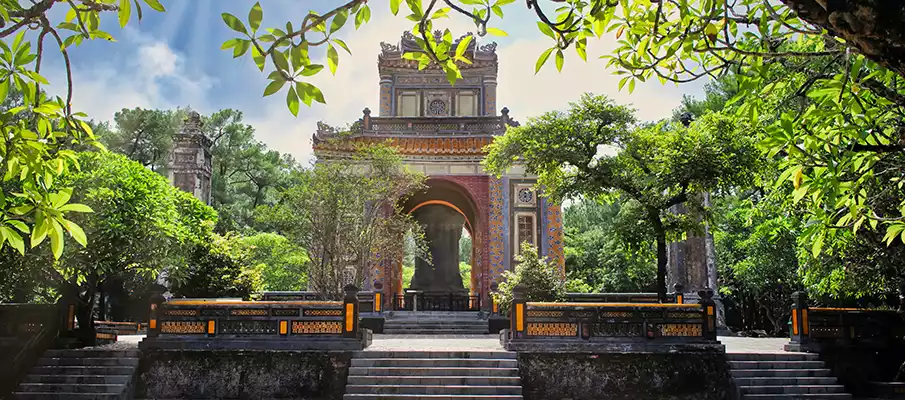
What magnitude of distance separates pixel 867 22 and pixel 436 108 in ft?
66.2

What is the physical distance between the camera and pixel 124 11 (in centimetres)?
294

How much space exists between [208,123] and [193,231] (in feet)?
65.9

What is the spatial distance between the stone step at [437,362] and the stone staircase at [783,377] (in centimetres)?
363

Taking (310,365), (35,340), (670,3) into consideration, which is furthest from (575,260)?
(670,3)

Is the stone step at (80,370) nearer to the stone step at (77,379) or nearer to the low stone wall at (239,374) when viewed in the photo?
the stone step at (77,379)

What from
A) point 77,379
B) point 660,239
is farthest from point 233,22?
point 660,239

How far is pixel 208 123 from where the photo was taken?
104ft

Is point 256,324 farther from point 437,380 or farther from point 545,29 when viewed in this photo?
point 545,29

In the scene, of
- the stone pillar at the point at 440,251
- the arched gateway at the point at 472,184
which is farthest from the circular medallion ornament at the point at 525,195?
the stone pillar at the point at 440,251

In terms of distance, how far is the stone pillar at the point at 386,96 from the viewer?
2212 centimetres

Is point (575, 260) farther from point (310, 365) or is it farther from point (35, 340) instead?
point (35, 340)

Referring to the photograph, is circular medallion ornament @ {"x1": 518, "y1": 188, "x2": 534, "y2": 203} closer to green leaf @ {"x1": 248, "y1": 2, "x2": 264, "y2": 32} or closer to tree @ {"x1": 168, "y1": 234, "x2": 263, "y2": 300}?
tree @ {"x1": 168, "y1": 234, "x2": 263, "y2": 300}

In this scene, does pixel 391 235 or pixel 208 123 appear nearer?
pixel 391 235

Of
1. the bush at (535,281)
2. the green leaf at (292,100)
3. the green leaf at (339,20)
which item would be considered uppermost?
the green leaf at (339,20)
